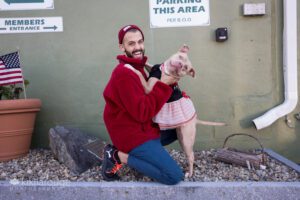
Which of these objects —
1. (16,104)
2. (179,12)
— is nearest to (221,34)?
(179,12)

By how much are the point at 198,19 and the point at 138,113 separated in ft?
7.29

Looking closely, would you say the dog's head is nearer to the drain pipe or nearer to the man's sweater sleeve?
the man's sweater sleeve

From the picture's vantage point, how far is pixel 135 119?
2934mm

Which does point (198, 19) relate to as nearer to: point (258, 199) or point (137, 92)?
point (137, 92)

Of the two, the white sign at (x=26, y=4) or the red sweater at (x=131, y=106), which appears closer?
the red sweater at (x=131, y=106)

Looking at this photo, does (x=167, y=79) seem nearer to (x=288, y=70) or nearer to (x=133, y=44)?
(x=133, y=44)

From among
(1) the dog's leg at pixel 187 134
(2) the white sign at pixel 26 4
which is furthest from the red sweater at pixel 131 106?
(2) the white sign at pixel 26 4

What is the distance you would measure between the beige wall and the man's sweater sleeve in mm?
1802

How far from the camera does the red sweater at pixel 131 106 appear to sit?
2803 mm

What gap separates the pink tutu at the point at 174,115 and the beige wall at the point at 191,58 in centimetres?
156

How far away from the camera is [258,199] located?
2.88 m

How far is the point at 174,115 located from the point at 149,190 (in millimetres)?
719

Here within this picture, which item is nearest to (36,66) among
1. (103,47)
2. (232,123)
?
(103,47)

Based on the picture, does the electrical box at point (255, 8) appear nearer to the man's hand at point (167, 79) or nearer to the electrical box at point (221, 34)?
the electrical box at point (221, 34)
